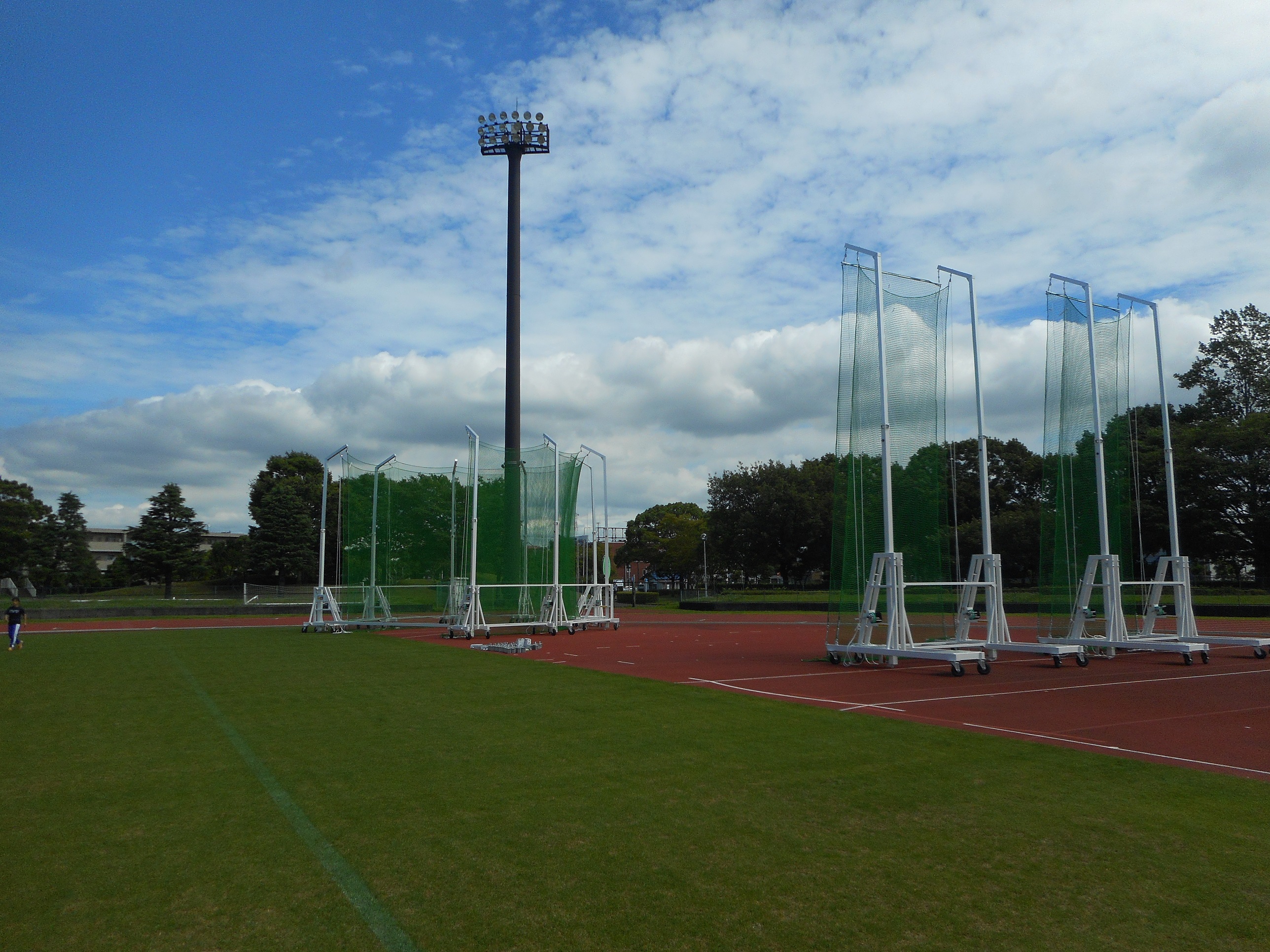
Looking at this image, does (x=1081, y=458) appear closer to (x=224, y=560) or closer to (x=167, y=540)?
(x=167, y=540)

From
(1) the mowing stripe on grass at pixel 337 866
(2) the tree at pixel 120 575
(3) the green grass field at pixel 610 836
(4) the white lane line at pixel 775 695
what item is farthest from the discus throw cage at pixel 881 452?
(2) the tree at pixel 120 575

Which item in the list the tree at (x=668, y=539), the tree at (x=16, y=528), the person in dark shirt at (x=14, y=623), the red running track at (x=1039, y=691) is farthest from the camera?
the tree at (x=668, y=539)

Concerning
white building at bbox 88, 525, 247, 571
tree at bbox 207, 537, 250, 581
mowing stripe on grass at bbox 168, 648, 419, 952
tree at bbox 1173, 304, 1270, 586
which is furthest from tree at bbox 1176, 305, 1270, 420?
A: white building at bbox 88, 525, 247, 571

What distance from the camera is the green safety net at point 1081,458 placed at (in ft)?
60.1

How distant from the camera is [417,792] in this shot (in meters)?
6.14

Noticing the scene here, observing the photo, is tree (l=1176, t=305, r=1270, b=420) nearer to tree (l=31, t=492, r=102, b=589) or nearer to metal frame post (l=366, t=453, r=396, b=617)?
metal frame post (l=366, t=453, r=396, b=617)

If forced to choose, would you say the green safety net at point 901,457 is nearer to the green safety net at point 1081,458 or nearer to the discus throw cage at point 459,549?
the green safety net at point 1081,458

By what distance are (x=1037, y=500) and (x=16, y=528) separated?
6629 cm

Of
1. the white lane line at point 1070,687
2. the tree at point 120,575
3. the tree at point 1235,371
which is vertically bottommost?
the white lane line at point 1070,687

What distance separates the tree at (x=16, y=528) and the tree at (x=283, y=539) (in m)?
13.5

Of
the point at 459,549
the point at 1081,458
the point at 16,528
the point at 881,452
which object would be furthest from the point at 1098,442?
the point at 16,528

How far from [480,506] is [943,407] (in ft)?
53.9

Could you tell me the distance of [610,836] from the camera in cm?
512

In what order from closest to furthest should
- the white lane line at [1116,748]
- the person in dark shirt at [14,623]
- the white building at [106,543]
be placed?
1. the white lane line at [1116,748]
2. the person in dark shirt at [14,623]
3. the white building at [106,543]
